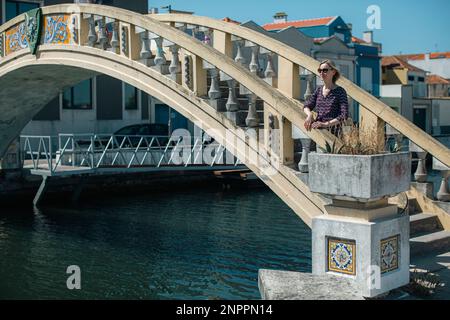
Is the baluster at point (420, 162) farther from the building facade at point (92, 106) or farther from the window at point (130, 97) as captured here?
the window at point (130, 97)

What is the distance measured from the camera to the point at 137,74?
12.0 meters

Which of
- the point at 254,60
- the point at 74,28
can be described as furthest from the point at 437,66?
the point at 254,60

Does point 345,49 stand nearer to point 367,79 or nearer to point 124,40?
point 367,79

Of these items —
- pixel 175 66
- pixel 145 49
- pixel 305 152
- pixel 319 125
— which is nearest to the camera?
pixel 319 125

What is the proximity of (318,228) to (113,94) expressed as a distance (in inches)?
926

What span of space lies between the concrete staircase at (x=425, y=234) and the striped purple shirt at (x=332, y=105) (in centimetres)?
169

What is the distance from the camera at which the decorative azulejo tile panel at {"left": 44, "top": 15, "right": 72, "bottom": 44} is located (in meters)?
14.1

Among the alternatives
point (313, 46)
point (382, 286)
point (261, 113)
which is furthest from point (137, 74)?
point (313, 46)

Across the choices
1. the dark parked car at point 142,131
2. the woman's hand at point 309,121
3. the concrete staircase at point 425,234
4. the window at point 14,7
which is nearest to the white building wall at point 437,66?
the dark parked car at point 142,131

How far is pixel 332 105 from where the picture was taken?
23.2 ft

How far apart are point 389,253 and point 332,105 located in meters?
1.97

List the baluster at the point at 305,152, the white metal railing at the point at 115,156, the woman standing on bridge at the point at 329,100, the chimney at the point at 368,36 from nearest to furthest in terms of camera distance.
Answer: the woman standing on bridge at the point at 329,100
the baluster at the point at 305,152
the white metal railing at the point at 115,156
the chimney at the point at 368,36

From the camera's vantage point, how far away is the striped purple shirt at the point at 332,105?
7023mm

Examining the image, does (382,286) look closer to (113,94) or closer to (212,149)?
(212,149)
